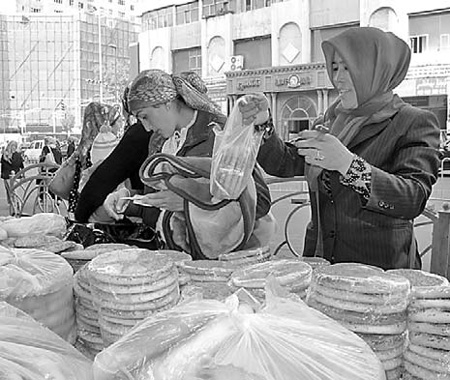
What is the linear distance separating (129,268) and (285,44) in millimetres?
19113

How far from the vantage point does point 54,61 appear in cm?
4947

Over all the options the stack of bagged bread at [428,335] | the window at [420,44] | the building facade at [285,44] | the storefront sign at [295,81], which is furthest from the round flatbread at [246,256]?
the storefront sign at [295,81]

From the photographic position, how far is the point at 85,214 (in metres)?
2.07

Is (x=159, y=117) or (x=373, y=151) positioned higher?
(x=159, y=117)

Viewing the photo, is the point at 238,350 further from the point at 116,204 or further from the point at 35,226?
the point at 116,204

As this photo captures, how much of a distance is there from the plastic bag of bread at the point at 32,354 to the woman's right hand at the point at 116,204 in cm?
110

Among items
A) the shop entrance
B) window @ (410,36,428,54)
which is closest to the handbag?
window @ (410,36,428,54)

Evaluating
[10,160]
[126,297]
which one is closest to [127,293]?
[126,297]

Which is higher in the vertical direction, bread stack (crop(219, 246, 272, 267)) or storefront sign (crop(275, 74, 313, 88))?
storefront sign (crop(275, 74, 313, 88))

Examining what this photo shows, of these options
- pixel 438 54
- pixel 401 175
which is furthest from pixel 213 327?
pixel 438 54

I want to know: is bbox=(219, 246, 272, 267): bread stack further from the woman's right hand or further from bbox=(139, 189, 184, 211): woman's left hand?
the woman's right hand

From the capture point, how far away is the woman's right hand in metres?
2.01

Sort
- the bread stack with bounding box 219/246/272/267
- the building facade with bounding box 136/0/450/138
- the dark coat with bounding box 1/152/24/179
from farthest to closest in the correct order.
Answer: the building facade with bounding box 136/0/450/138 → the dark coat with bounding box 1/152/24/179 → the bread stack with bounding box 219/246/272/267

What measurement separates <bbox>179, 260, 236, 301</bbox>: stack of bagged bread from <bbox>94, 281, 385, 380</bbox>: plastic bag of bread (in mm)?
360
